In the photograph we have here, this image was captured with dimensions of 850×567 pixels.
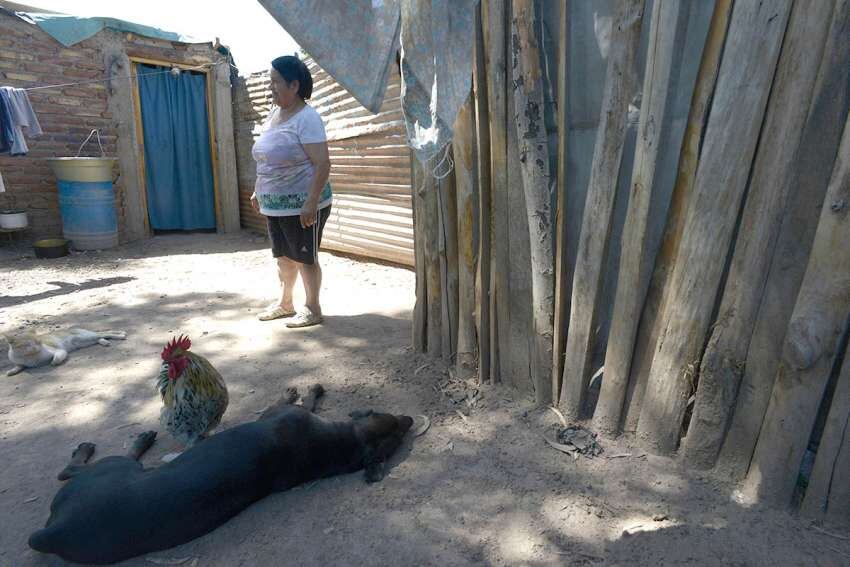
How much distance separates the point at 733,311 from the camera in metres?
1.86

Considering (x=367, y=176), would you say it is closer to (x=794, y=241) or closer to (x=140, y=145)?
(x=140, y=145)

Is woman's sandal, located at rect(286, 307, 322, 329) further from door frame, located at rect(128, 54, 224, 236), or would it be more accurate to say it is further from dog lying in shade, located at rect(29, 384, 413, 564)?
door frame, located at rect(128, 54, 224, 236)

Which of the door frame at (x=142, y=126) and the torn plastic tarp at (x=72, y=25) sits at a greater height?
the torn plastic tarp at (x=72, y=25)

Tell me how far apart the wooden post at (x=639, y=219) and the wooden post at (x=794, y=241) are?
1.42 feet

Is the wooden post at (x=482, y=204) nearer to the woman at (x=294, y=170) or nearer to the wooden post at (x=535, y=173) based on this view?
the wooden post at (x=535, y=173)

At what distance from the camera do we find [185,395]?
7.75 feet

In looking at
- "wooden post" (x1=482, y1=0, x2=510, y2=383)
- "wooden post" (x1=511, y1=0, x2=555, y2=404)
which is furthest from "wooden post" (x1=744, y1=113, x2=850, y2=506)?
"wooden post" (x1=482, y1=0, x2=510, y2=383)

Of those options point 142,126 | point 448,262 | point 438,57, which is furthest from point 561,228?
point 142,126

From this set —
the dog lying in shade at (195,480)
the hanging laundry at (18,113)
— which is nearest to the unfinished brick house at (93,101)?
the hanging laundry at (18,113)

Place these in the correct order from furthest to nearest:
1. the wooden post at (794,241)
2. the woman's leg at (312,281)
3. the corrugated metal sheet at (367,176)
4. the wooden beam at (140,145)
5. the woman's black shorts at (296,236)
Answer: the wooden beam at (140,145), the corrugated metal sheet at (367,176), the woman's leg at (312,281), the woman's black shorts at (296,236), the wooden post at (794,241)

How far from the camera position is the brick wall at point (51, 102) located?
7109mm

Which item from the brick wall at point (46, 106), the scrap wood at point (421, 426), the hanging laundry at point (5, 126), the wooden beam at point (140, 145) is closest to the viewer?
the scrap wood at point (421, 426)

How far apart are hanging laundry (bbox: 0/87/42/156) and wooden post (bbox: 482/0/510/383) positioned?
692 cm

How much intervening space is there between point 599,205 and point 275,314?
9.71ft
